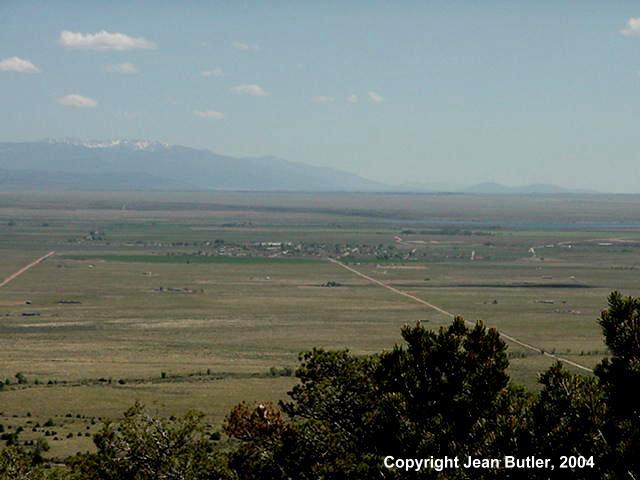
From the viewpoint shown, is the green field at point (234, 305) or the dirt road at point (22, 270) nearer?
the green field at point (234, 305)

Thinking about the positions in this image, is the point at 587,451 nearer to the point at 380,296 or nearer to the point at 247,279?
the point at 380,296

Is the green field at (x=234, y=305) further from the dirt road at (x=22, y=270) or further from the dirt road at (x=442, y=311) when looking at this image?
the dirt road at (x=22, y=270)

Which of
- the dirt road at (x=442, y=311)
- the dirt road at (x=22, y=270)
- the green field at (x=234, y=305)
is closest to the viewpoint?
the green field at (x=234, y=305)

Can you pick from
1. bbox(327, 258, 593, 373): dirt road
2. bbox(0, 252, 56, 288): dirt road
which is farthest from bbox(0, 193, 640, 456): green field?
bbox(0, 252, 56, 288): dirt road

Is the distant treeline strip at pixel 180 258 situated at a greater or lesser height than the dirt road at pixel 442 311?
greater

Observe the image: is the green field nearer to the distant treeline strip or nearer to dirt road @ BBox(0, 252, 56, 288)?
the distant treeline strip

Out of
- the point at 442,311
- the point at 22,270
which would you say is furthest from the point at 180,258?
the point at 442,311

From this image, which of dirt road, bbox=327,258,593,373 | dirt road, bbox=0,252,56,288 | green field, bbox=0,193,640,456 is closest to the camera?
green field, bbox=0,193,640,456

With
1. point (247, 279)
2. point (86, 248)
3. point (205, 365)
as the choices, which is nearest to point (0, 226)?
point (86, 248)

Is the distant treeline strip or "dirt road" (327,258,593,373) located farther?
the distant treeline strip

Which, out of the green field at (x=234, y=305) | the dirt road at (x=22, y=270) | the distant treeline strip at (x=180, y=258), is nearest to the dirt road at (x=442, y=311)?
the green field at (x=234, y=305)

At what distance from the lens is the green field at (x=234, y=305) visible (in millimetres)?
50094

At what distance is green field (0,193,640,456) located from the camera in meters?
50.1

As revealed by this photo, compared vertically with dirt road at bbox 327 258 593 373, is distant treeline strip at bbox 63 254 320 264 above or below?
above
